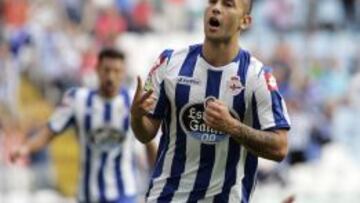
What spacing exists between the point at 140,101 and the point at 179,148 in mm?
498

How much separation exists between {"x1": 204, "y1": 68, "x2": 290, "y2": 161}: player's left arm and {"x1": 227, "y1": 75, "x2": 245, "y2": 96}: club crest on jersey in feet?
0.25

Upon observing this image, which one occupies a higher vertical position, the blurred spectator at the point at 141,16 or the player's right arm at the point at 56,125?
the blurred spectator at the point at 141,16

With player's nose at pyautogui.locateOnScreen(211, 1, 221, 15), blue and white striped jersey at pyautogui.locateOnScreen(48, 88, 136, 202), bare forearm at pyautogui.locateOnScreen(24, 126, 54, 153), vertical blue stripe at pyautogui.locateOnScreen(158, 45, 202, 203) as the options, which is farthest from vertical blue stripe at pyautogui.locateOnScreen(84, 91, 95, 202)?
player's nose at pyautogui.locateOnScreen(211, 1, 221, 15)

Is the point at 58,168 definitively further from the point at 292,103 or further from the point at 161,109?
the point at 161,109

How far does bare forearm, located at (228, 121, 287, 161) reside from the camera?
247 inches

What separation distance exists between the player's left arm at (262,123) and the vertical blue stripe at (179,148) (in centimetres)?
40

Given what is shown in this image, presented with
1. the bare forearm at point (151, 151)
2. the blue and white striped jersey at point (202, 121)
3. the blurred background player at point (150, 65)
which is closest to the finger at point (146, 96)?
the blue and white striped jersey at point (202, 121)

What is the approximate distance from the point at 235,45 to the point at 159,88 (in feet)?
1.61

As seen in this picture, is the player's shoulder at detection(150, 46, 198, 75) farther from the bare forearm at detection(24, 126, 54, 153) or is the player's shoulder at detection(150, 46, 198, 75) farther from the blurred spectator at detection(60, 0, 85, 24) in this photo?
the blurred spectator at detection(60, 0, 85, 24)

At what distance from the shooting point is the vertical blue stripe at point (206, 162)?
21.9ft

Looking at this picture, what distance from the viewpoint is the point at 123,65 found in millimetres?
10242

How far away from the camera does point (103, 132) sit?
1024cm

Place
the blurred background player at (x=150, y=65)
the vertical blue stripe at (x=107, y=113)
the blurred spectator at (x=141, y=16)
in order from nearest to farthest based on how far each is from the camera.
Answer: the vertical blue stripe at (x=107, y=113), the blurred background player at (x=150, y=65), the blurred spectator at (x=141, y=16)

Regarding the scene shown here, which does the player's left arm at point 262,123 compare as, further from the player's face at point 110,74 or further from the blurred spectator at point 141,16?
the blurred spectator at point 141,16
